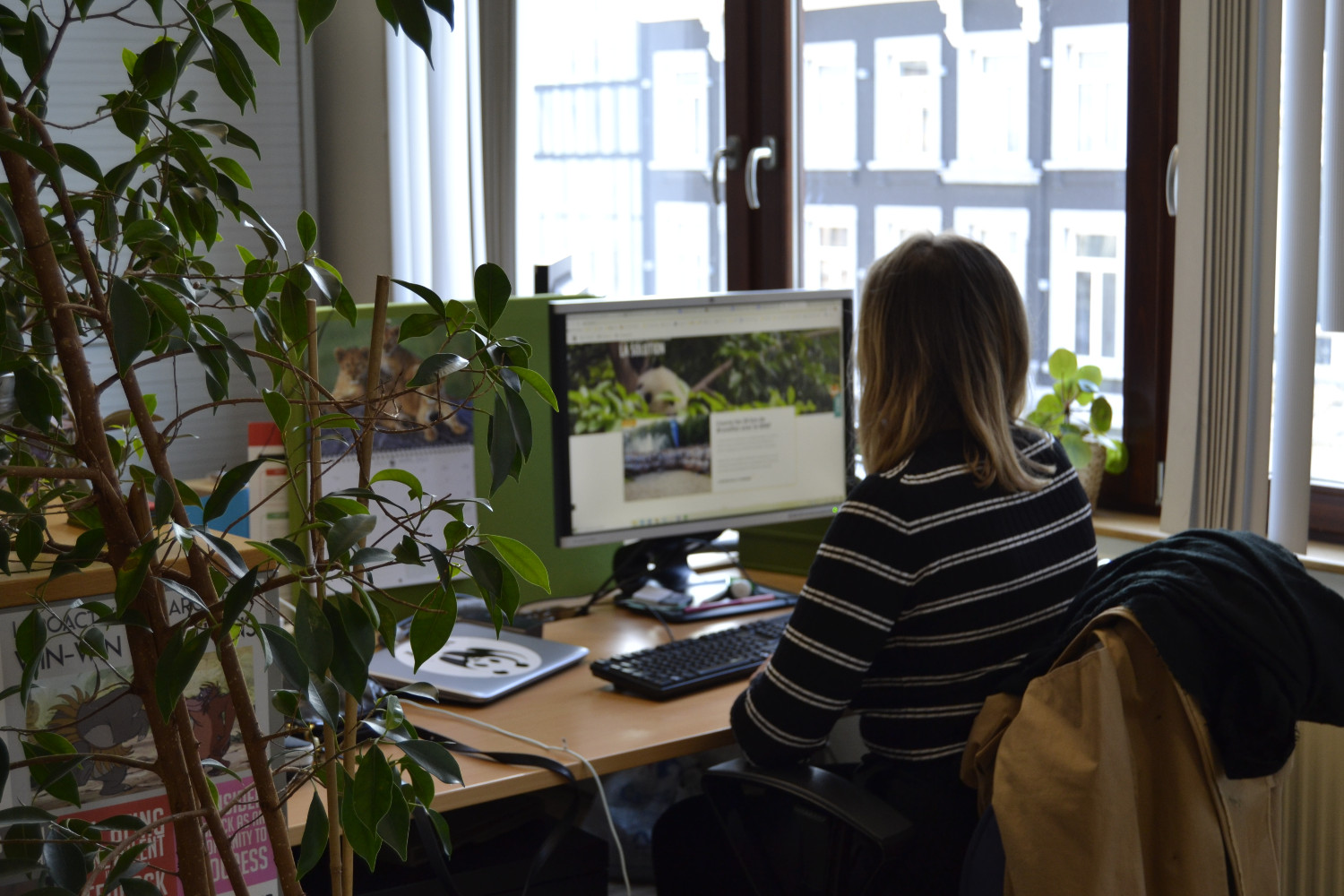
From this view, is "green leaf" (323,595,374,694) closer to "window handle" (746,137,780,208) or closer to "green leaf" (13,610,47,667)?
"green leaf" (13,610,47,667)

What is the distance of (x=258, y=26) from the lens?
743mm

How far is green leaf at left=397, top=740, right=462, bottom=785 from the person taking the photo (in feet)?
2.58

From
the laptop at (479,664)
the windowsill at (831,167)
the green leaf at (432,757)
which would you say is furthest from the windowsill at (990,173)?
the green leaf at (432,757)

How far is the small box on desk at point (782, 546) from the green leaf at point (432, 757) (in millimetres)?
1537

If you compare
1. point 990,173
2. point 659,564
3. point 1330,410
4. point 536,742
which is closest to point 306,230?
point 536,742

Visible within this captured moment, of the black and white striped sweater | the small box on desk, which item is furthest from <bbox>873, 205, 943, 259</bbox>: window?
the black and white striped sweater

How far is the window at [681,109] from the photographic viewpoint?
317 cm

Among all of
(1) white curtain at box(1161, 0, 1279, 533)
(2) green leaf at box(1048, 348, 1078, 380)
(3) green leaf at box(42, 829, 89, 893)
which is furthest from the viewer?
(2) green leaf at box(1048, 348, 1078, 380)

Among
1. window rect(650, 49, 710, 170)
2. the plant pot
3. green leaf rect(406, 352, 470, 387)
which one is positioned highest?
window rect(650, 49, 710, 170)

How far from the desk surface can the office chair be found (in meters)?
0.08

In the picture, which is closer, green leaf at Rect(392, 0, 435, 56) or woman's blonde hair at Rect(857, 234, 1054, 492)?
green leaf at Rect(392, 0, 435, 56)

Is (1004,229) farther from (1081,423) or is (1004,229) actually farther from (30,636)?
(30,636)

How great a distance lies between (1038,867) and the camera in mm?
1250

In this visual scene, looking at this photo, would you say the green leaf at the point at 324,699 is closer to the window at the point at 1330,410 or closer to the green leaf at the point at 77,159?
the green leaf at the point at 77,159
